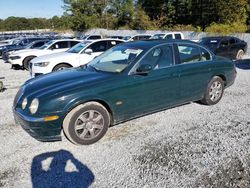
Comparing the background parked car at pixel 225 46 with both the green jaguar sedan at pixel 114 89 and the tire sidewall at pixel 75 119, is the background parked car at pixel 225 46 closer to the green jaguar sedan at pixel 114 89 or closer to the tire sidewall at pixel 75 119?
the green jaguar sedan at pixel 114 89

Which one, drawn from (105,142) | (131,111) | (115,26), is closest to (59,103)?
Result: (105,142)

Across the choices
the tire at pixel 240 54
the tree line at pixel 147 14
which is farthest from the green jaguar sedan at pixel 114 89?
the tree line at pixel 147 14

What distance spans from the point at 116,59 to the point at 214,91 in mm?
2454

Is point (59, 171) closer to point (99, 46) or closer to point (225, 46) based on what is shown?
point (99, 46)

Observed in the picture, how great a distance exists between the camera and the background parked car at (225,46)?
541 inches

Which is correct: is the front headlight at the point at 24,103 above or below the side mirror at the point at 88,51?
below

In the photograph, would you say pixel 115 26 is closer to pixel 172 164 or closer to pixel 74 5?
pixel 74 5

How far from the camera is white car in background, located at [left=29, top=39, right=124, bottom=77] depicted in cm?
930

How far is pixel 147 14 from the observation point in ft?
161

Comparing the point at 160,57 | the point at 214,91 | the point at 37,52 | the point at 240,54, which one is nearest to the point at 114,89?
the point at 160,57

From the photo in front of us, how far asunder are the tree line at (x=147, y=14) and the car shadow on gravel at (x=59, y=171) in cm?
3450

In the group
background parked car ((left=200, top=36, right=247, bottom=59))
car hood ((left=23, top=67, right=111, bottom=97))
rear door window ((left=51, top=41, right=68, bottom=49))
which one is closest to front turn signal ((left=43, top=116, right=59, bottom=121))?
car hood ((left=23, top=67, right=111, bottom=97))

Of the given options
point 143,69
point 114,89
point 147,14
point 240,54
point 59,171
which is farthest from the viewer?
point 147,14

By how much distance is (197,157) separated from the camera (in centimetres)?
386
